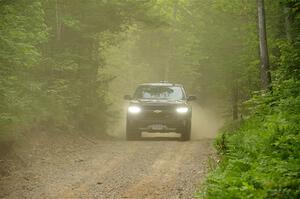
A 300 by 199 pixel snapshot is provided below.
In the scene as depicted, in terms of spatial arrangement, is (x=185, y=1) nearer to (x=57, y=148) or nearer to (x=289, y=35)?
(x=289, y=35)

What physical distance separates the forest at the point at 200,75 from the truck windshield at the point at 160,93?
2.36 m

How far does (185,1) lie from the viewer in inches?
1732

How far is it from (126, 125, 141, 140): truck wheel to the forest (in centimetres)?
210

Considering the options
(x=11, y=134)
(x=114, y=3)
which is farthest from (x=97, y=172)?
(x=114, y=3)

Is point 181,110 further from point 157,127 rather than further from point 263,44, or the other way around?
point 263,44

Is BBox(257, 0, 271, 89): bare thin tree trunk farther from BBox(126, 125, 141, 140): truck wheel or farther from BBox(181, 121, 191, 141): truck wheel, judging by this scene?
BBox(126, 125, 141, 140): truck wheel

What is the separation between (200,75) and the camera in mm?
39750

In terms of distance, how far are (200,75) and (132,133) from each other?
20.5 metres

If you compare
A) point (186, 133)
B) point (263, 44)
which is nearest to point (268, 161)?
point (186, 133)

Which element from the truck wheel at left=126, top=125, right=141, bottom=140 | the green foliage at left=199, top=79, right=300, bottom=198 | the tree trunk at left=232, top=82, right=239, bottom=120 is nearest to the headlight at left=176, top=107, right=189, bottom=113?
the truck wheel at left=126, top=125, right=141, bottom=140

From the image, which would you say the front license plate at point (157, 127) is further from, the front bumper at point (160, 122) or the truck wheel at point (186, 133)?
the truck wheel at point (186, 133)

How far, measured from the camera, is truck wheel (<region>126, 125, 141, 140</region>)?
64.8 feet

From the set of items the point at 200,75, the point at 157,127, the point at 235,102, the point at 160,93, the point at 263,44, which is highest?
the point at 200,75

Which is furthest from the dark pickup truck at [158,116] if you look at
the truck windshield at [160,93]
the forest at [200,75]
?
the forest at [200,75]
